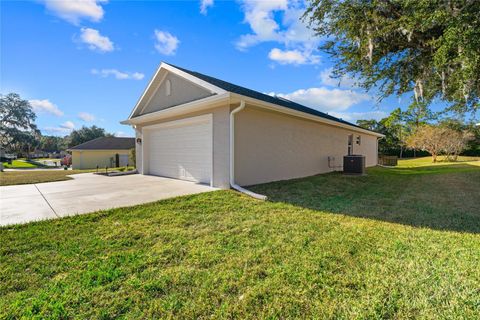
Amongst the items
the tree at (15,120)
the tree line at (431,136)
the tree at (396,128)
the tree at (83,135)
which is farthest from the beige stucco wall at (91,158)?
the tree at (396,128)

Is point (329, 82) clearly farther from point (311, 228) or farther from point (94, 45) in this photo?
point (94, 45)

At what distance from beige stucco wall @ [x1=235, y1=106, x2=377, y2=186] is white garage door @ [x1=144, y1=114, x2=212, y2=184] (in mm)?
1261

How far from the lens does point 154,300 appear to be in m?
2.25

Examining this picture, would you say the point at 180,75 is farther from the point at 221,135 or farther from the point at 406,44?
the point at 406,44

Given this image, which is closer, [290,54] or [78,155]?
[290,54]

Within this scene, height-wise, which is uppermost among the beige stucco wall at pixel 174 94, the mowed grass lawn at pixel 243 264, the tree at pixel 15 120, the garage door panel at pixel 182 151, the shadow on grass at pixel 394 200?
the tree at pixel 15 120

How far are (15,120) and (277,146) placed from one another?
2108 inches

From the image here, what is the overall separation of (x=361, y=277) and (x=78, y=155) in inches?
1306

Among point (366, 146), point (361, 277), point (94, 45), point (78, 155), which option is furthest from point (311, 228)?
point (78, 155)

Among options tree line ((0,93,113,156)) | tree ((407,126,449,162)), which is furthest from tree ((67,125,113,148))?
tree ((407,126,449,162))

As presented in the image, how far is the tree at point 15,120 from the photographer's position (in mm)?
40062

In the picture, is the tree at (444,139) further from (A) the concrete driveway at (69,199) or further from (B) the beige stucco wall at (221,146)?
(A) the concrete driveway at (69,199)

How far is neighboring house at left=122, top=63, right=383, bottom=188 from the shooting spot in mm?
7281

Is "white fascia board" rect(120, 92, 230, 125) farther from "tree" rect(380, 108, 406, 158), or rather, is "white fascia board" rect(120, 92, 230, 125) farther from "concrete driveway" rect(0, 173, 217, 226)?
"tree" rect(380, 108, 406, 158)
